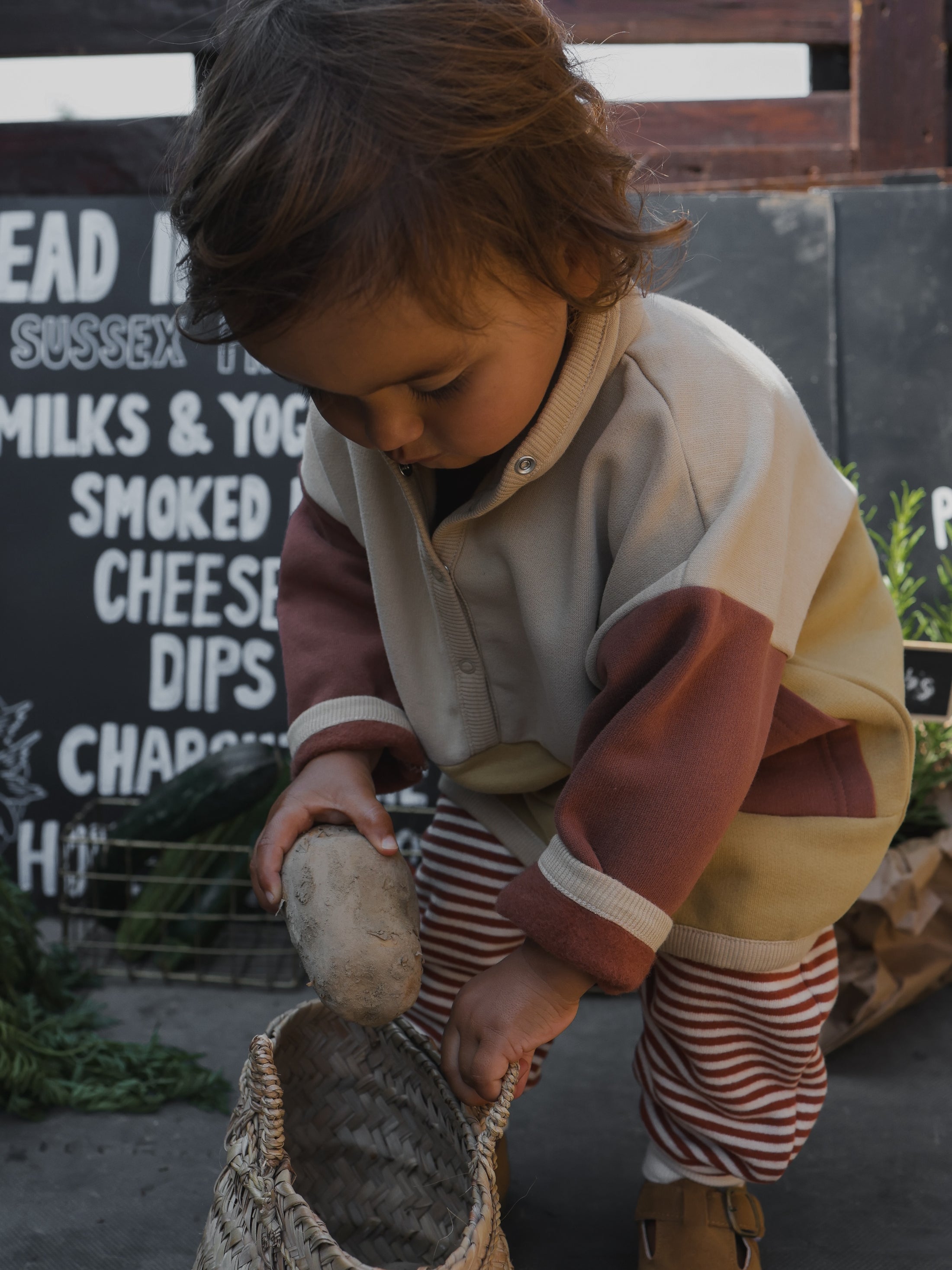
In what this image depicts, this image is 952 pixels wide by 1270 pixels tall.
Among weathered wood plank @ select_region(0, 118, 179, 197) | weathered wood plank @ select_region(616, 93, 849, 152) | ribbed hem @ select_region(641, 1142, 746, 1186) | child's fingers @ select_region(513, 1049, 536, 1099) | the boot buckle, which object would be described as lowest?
the boot buckle

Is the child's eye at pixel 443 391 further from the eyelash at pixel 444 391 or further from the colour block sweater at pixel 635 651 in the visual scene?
the colour block sweater at pixel 635 651

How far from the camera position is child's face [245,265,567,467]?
77 centimetres

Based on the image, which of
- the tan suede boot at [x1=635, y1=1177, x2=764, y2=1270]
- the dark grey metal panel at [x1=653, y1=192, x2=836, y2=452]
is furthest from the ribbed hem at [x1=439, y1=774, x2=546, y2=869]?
the dark grey metal panel at [x1=653, y1=192, x2=836, y2=452]

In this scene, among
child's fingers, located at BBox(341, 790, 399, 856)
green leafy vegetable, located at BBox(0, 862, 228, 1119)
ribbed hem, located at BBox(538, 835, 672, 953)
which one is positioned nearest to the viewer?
ribbed hem, located at BBox(538, 835, 672, 953)

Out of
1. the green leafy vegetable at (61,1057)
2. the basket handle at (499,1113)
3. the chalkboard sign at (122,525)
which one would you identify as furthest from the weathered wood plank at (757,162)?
the basket handle at (499,1113)

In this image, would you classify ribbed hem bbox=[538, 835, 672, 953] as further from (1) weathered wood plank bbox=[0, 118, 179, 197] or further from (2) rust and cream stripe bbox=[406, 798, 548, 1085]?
(1) weathered wood plank bbox=[0, 118, 179, 197]

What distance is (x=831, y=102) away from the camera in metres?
2.47

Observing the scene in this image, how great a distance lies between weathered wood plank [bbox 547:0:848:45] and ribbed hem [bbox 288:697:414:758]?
193 centimetres

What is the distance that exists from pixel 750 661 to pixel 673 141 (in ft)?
6.51

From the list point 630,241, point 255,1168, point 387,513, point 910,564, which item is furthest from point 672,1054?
point 910,564

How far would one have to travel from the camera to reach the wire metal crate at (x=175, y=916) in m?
1.78

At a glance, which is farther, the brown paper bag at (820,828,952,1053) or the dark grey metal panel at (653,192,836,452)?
the dark grey metal panel at (653,192,836,452)

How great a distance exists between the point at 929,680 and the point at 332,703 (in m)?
0.87

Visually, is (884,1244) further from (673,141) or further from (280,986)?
(673,141)
